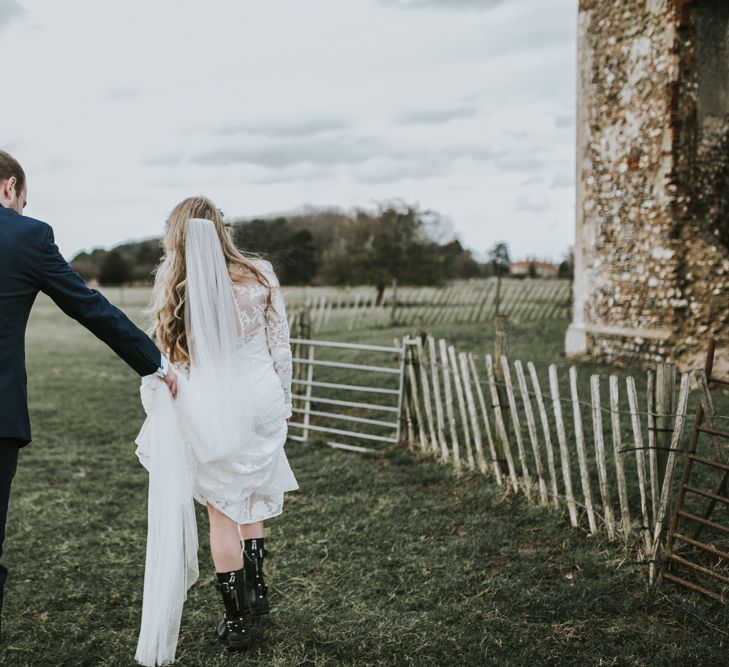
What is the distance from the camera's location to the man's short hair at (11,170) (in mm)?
2951

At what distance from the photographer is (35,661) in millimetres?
3465

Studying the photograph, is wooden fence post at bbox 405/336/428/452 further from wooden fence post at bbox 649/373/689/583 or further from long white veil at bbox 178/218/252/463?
long white veil at bbox 178/218/252/463

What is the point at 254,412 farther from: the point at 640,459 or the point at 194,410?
the point at 640,459

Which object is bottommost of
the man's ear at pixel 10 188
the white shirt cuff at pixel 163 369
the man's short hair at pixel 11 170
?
the white shirt cuff at pixel 163 369

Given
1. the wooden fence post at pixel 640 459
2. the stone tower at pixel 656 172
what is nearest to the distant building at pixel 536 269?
the stone tower at pixel 656 172

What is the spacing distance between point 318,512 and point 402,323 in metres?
16.4

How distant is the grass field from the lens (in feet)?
11.3

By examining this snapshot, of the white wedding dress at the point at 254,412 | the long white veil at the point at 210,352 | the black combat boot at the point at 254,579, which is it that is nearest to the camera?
the long white veil at the point at 210,352

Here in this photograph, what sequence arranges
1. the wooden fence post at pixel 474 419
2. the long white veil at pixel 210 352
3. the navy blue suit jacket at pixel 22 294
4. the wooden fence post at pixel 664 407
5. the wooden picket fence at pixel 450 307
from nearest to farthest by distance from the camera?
the navy blue suit jacket at pixel 22 294 → the long white veil at pixel 210 352 → the wooden fence post at pixel 664 407 → the wooden fence post at pixel 474 419 → the wooden picket fence at pixel 450 307

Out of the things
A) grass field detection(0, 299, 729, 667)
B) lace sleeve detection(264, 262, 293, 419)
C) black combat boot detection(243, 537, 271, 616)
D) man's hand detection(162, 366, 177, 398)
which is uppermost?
lace sleeve detection(264, 262, 293, 419)

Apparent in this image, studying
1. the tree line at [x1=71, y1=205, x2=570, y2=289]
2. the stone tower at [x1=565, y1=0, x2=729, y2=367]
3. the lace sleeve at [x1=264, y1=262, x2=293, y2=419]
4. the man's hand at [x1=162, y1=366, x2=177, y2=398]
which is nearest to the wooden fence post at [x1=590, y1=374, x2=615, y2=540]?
the lace sleeve at [x1=264, y1=262, x2=293, y2=419]

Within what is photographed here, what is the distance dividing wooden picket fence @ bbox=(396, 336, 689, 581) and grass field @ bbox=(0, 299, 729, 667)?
0.60 feet

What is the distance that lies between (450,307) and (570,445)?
54.5 feet

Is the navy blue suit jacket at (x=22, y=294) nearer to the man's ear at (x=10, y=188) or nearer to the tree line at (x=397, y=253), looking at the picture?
the man's ear at (x=10, y=188)
